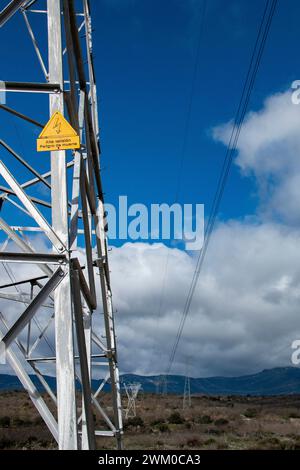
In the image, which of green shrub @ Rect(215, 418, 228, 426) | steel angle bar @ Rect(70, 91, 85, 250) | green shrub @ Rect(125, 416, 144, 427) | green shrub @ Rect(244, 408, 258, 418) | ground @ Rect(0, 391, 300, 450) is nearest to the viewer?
steel angle bar @ Rect(70, 91, 85, 250)

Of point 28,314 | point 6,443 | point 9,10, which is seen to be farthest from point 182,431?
point 9,10

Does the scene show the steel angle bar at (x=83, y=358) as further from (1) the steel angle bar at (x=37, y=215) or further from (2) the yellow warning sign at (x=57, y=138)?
(2) the yellow warning sign at (x=57, y=138)

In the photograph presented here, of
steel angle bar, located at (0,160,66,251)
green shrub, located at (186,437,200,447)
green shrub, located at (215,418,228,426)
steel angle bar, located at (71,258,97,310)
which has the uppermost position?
steel angle bar, located at (0,160,66,251)

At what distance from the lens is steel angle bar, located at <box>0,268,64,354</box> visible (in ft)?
17.7

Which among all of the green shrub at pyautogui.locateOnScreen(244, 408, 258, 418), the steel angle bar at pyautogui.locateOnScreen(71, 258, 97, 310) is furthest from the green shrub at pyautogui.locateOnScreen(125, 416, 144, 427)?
the steel angle bar at pyautogui.locateOnScreen(71, 258, 97, 310)

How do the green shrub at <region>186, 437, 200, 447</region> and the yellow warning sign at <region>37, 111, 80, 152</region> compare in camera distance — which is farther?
the green shrub at <region>186, 437, 200, 447</region>

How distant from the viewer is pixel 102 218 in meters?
14.9

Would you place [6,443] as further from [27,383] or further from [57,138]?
[57,138]

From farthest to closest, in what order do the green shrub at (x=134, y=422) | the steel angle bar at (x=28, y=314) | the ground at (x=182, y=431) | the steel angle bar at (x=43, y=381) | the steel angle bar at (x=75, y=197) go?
the green shrub at (x=134, y=422) < the ground at (x=182, y=431) < the steel angle bar at (x=43, y=381) < the steel angle bar at (x=75, y=197) < the steel angle bar at (x=28, y=314)

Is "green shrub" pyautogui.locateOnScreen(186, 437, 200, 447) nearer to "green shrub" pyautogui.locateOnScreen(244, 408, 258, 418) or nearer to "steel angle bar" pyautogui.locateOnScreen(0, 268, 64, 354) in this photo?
"green shrub" pyautogui.locateOnScreen(244, 408, 258, 418)

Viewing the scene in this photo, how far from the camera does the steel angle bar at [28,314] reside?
5410 mm

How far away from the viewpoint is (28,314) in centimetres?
544

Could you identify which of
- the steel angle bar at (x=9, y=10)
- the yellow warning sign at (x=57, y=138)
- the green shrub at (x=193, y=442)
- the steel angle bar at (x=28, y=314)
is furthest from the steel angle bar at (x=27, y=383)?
the green shrub at (x=193, y=442)
